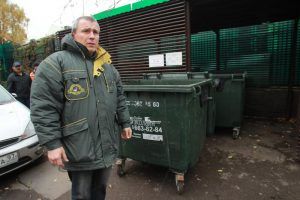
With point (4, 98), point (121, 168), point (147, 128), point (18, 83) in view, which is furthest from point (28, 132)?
point (18, 83)

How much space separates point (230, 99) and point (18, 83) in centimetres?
516

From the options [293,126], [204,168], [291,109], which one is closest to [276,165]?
[204,168]

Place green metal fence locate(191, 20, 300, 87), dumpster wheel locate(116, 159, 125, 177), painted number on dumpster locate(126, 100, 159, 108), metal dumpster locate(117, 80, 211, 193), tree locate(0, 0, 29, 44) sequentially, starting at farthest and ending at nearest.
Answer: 1. tree locate(0, 0, 29, 44)
2. green metal fence locate(191, 20, 300, 87)
3. dumpster wheel locate(116, 159, 125, 177)
4. painted number on dumpster locate(126, 100, 159, 108)
5. metal dumpster locate(117, 80, 211, 193)

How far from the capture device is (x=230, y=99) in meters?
4.73

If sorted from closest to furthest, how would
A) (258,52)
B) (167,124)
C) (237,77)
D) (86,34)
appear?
(86,34) → (167,124) → (237,77) → (258,52)

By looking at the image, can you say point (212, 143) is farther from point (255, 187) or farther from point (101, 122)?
point (101, 122)

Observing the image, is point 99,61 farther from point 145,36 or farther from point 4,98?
point 145,36

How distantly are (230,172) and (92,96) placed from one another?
8.43 feet

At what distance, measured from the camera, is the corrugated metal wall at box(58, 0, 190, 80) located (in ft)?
15.9

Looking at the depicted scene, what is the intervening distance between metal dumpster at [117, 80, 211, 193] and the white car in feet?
5.30

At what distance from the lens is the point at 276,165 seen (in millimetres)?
3559

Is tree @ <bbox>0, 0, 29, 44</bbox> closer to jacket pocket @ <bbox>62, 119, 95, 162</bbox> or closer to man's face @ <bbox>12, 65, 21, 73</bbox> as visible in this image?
man's face @ <bbox>12, 65, 21, 73</bbox>

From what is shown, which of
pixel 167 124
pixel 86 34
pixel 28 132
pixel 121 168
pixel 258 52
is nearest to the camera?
pixel 86 34

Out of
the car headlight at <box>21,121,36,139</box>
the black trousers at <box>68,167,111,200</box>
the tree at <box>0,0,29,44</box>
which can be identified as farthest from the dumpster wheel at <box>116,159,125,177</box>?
the tree at <box>0,0,29,44</box>
